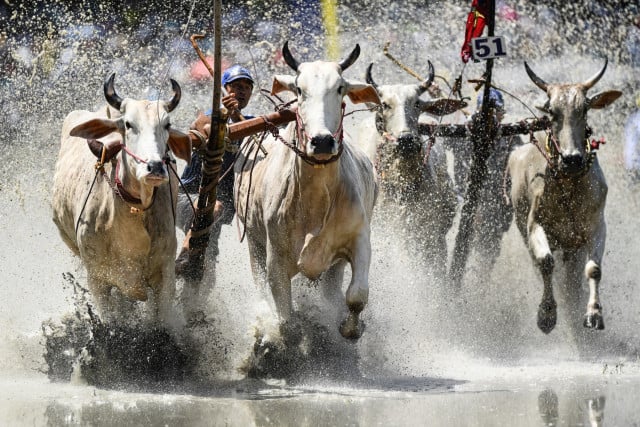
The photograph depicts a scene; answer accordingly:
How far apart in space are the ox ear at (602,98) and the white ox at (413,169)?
127 centimetres

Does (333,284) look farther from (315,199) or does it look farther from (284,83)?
(284,83)

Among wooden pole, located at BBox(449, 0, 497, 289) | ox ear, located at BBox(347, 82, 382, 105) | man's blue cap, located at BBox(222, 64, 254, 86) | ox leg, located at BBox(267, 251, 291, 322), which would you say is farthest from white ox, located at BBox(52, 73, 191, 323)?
wooden pole, located at BBox(449, 0, 497, 289)

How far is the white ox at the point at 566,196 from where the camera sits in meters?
9.62

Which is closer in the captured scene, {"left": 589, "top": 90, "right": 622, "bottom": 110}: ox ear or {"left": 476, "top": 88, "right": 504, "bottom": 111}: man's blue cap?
{"left": 589, "top": 90, "right": 622, "bottom": 110}: ox ear

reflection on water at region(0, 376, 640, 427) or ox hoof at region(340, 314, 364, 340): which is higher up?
ox hoof at region(340, 314, 364, 340)

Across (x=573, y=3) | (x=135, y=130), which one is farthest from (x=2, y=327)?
(x=573, y=3)

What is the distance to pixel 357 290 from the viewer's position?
807 cm

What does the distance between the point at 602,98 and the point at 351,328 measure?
3140 mm

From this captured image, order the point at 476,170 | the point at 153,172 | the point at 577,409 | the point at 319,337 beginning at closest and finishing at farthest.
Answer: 1. the point at 577,409
2. the point at 153,172
3. the point at 319,337
4. the point at 476,170

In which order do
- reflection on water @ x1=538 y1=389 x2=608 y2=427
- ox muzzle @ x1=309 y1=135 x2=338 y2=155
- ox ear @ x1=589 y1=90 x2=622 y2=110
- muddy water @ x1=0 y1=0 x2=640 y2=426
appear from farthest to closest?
ox ear @ x1=589 y1=90 x2=622 y2=110, ox muzzle @ x1=309 y1=135 x2=338 y2=155, muddy water @ x1=0 y1=0 x2=640 y2=426, reflection on water @ x1=538 y1=389 x2=608 y2=427

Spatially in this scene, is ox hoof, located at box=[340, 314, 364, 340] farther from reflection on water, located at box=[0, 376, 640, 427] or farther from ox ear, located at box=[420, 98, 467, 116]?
ox ear, located at box=[420, 98, 467, 116]

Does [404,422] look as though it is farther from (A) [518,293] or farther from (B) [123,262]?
(A) [518,293]

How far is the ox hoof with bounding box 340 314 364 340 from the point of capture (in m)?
8.16

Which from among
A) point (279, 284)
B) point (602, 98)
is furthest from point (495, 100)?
point (279, 284)
